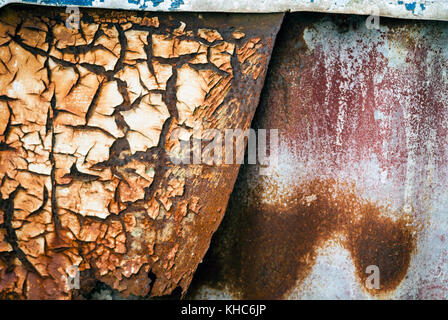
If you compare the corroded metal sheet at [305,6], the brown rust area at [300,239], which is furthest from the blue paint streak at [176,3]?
the brown rust area at [300,239]

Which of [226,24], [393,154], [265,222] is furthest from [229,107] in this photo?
[393,154]

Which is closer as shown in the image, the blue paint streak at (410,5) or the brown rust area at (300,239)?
the blue paint streak at (410,5)

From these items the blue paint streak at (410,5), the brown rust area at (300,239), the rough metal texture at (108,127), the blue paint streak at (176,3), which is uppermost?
the blue paint streak at (410,5)

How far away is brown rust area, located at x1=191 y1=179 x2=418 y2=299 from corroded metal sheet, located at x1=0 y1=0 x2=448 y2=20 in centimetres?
40

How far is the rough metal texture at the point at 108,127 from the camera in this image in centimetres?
74

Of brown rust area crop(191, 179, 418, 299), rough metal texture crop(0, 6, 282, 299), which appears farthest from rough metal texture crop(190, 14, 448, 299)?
rough metal texture crop(0, 6, 282, 299)

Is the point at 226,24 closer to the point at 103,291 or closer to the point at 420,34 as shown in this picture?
the point at 420,34

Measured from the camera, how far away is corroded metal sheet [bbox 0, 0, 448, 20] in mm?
706

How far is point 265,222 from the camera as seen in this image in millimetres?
934

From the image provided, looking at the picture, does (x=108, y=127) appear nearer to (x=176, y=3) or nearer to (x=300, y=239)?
(x=176, y=3)

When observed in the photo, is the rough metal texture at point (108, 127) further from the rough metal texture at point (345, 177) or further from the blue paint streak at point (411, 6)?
the blue paint streak at point (411, 6)

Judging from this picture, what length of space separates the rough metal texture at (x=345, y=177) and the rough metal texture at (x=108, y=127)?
0.14m

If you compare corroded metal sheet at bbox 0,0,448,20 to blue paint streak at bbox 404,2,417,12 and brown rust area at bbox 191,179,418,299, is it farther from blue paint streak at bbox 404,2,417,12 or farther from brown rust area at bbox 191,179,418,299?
brown rust area at bbox 191,179,418,299

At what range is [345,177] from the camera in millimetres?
900
